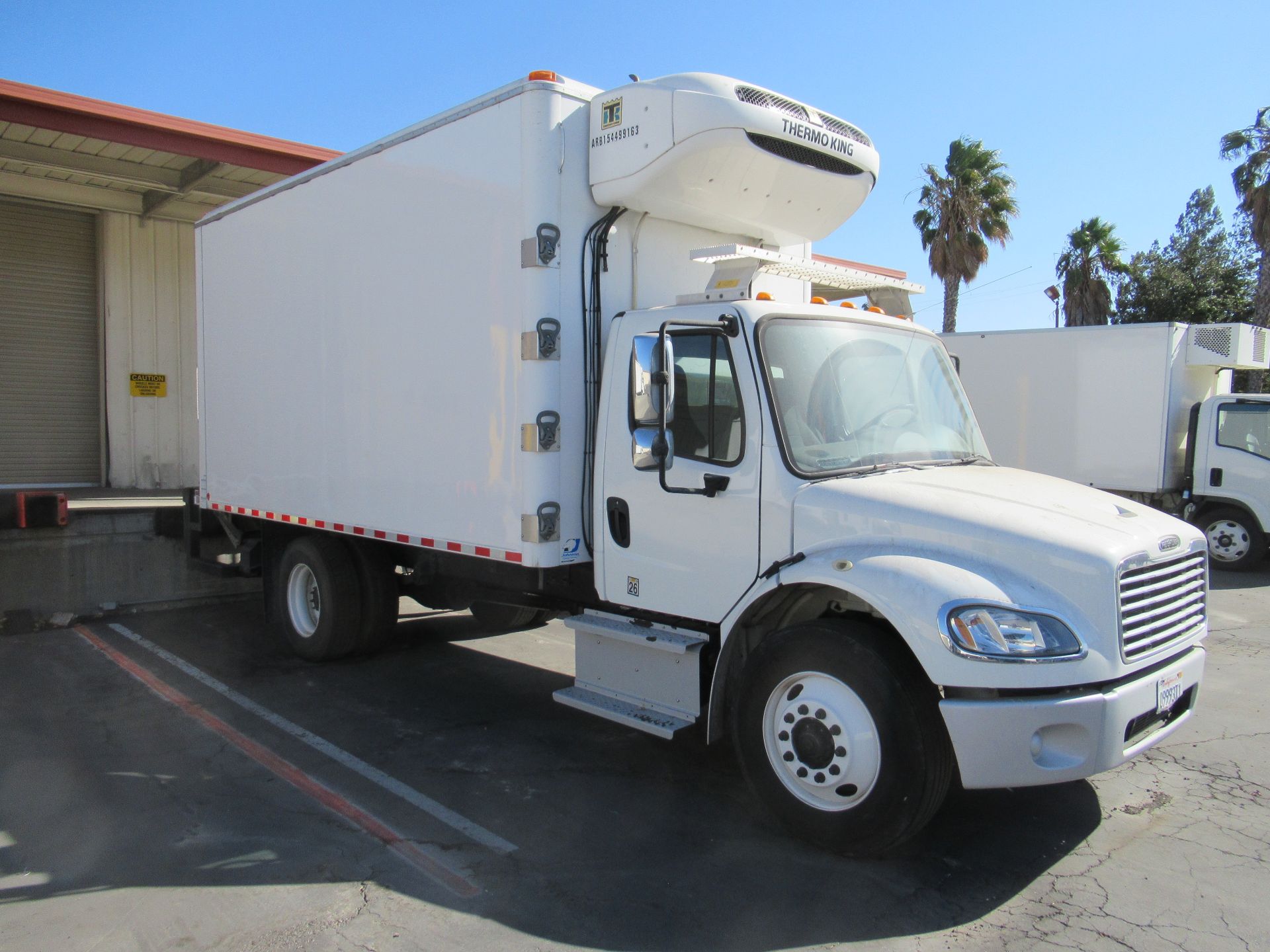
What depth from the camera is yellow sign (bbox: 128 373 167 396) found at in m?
13.5

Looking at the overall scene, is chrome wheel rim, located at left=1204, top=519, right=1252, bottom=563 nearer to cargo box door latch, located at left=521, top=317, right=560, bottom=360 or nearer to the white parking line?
cargo box door latch, located at left=521, top=317, right=560, bottom=360

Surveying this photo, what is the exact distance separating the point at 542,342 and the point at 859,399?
67.3 inches

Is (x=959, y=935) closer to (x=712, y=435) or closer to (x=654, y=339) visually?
(x=712, y=435)

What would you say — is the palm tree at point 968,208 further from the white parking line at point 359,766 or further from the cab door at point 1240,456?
the white parking line at point 359,766

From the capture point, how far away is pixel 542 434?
17.0 feet

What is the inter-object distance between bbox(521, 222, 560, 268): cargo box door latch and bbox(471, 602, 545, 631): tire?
2539mm

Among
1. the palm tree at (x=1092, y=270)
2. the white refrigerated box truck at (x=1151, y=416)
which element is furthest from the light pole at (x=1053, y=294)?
the white refrigerated box truck at (x=1151, y=416)

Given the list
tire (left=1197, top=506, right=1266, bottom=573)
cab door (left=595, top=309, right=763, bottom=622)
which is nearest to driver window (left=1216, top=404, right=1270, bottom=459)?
tire (left=1197, top=506, right=1266, bottom=573)

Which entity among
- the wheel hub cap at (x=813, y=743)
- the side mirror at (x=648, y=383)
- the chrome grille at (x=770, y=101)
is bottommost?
the wheel hub cap at (x=813, y=743)

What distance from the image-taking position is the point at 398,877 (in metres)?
4.02

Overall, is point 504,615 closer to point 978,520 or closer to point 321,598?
point 321,598

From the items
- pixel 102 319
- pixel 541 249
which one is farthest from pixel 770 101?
pixel 102 319

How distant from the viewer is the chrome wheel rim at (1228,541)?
40.2 ft

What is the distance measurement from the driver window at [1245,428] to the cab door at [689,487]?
1033 cm
